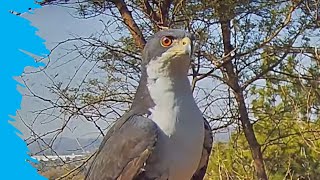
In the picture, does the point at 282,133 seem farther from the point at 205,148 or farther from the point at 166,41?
the point at 166,41

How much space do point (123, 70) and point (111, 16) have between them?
0.36 m

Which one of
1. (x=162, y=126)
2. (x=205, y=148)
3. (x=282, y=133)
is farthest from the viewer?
(x=282, y=133)

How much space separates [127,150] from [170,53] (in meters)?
0.25

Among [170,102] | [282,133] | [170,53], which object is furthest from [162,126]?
[282,133]

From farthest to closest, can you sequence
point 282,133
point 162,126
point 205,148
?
point 282,133 → point 205,148 → point 162,126

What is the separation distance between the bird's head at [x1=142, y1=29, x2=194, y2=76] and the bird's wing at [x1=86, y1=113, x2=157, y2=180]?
0.13m

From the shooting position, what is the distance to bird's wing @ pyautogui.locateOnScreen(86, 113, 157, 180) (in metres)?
1.26

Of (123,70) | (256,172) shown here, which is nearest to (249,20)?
(123,70)

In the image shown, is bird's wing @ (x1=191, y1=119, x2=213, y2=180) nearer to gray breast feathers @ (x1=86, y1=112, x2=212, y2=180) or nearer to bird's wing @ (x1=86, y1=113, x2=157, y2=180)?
gray breast feathers @ (x1=86, y1=112, x2=212, y2=180)

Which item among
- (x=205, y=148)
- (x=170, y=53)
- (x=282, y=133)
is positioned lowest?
(x=205, y=148)

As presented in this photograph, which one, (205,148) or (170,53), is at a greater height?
(170,53)

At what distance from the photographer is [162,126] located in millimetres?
1247

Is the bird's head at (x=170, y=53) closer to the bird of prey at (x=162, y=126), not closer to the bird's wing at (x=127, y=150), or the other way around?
the bird of prey at (x=162, y=126)

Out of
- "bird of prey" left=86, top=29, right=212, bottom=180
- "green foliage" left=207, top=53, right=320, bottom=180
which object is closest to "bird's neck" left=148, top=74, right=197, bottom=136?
"bird of prey" left=86, top=29, right=212, bottom=180
